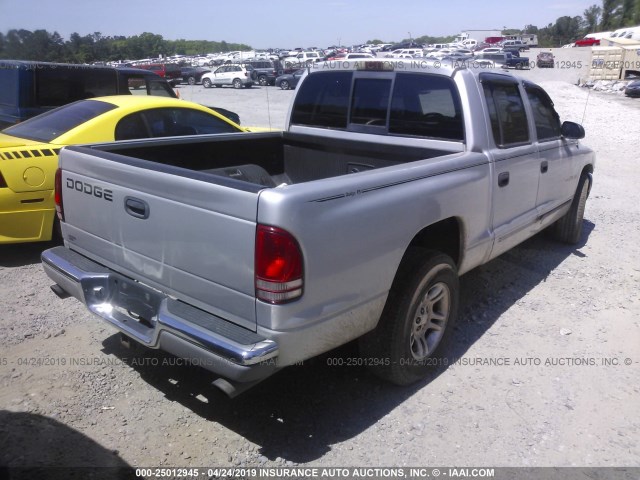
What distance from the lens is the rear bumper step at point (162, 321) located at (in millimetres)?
2447

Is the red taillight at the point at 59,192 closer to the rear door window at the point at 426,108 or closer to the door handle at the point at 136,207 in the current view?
the door handle at the point at 136,207

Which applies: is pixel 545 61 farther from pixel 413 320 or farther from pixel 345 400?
pixel 345 400

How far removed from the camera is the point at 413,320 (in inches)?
130

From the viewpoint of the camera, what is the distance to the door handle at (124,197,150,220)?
284cm

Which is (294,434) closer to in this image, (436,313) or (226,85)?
(436,313)

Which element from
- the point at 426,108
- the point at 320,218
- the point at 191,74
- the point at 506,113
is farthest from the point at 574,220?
the point at 191,74

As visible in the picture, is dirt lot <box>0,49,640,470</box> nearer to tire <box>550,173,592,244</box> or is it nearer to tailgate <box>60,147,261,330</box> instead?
tailgate <box>60,147,261,330</box>

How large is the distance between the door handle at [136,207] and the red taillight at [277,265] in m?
0.78

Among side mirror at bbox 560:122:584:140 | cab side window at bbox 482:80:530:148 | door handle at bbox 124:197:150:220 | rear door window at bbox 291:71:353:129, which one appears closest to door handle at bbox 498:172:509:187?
cab side window at bbox 482:80:530:148

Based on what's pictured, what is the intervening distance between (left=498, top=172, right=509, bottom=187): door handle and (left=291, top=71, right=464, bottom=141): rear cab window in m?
0.42

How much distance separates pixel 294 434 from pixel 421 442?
69cm

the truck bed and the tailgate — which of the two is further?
the truck bed

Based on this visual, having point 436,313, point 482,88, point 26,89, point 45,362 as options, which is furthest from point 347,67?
point 26,89

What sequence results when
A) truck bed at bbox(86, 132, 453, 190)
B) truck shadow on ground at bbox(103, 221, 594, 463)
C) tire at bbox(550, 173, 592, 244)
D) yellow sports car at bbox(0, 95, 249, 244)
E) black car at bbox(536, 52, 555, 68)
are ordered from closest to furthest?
truck shadow on ground at bbox(103, 221, 594, 463) < truck bed at bbox(86, 132, 453, 190) < yellow sports car at bbox(0, 95, 249, 244) < tire at bbox(550, 173, 592, 244) < black car at bbox(536, 52, 555, 68)
